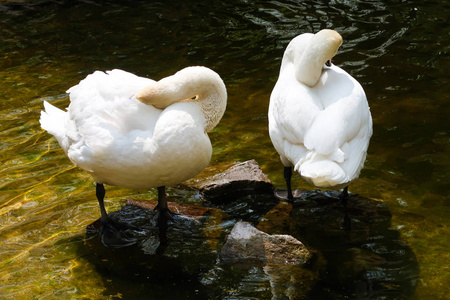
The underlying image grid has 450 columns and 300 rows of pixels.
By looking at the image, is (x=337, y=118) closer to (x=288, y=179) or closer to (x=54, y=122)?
(x=288, y=179)

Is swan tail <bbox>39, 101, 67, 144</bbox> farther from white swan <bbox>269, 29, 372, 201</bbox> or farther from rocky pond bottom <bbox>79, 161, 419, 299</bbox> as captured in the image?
white swan <bbox>269, 29, 372, 201</bbox>

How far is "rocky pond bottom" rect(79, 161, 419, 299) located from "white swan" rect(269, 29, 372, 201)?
34 centimetres

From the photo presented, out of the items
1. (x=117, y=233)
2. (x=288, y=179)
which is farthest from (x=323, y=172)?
(x=117, y=233)

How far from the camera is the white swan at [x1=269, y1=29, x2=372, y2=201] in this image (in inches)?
175

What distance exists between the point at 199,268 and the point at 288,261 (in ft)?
2.16

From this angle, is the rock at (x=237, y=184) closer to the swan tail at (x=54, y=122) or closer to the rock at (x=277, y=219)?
the rock at (x=277, y=219)

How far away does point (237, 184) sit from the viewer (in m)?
5.62

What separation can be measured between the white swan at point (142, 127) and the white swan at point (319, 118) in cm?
60

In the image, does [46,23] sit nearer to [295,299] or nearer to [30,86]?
[30,86]

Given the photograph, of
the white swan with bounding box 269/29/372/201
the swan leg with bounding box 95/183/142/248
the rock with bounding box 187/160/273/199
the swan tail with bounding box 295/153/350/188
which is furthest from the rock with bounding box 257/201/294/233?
the swan leg with bounding box 95/183/142/248

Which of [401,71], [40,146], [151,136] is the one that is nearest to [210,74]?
[151,136]

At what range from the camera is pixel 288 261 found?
14.6 ft

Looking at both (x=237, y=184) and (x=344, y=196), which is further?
(x=237, y=184)

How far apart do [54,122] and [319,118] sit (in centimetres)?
234
